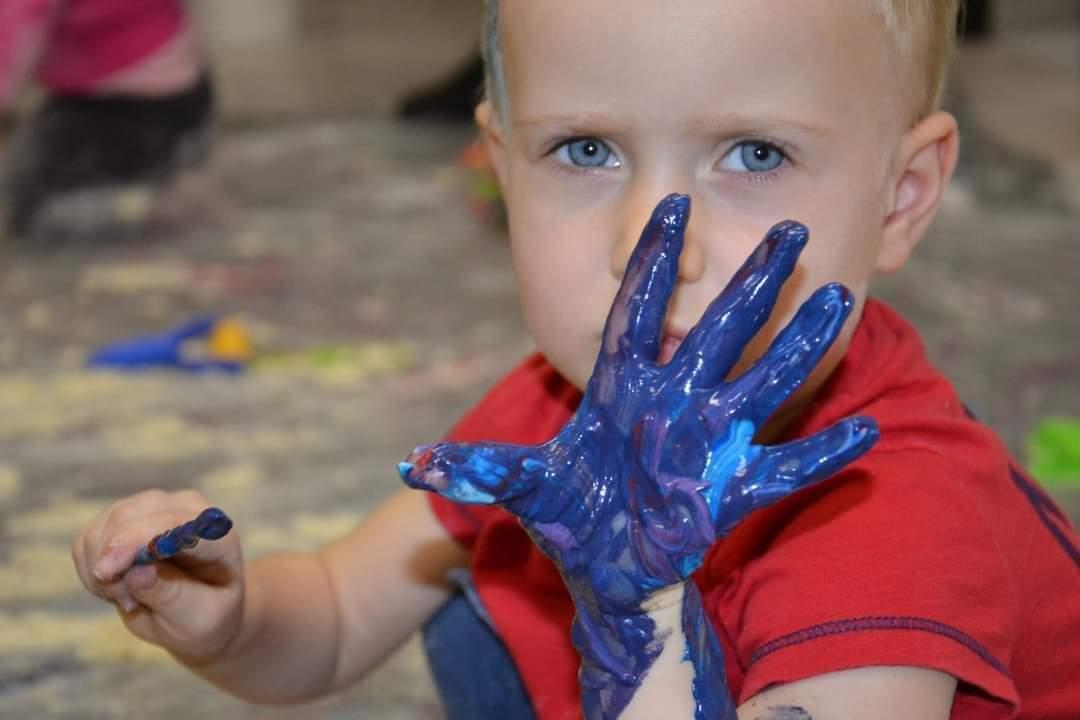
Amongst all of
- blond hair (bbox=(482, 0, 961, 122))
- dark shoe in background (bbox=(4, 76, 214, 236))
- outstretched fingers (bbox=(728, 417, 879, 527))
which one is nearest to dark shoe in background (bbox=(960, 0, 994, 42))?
dark shoe in background (bbox=(4, 76, 214, 236))

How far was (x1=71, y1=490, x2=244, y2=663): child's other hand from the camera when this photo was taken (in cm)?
80

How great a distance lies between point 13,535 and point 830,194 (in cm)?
93

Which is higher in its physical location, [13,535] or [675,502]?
[675,502]

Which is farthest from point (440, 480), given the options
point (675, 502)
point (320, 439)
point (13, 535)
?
point (320, 439)

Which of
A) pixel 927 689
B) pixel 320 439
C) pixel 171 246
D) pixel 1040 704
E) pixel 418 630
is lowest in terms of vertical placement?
pixel 171 246

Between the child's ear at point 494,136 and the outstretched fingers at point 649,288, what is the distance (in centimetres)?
23

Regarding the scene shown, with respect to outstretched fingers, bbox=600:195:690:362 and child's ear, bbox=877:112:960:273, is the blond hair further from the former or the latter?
outstretched fingers, bbox=600:195:690:362

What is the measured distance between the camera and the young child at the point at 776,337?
2.29 feet

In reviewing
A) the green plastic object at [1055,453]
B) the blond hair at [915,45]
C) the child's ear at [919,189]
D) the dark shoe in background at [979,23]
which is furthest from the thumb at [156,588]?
the dark shoe in background at [979,23]

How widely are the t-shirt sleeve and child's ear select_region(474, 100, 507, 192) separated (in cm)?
27

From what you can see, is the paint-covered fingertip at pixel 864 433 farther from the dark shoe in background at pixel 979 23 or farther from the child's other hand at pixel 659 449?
the dark shoe in background at pixel 979 23

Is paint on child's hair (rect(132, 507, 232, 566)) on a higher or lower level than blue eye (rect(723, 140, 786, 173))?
lower

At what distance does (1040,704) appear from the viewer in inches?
33.3

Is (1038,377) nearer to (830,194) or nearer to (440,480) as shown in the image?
(830,194)
